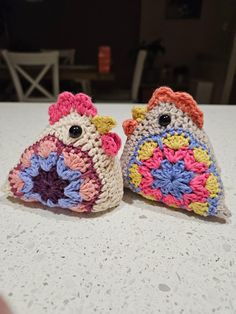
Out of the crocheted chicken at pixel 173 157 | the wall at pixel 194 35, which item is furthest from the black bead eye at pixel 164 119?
the wall at pixel 194 35

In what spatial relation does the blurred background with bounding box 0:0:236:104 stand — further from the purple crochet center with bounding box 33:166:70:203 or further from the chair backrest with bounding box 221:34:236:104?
the purple crochet center with bounding box 33:166:70:203

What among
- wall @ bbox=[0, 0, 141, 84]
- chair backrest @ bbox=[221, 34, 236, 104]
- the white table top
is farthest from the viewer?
wall @ bbox=[0, 0, 141, 84]

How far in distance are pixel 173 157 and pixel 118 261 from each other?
122mm

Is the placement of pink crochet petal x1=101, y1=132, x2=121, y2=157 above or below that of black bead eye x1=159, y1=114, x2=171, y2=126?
below

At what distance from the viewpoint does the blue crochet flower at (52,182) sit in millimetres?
294

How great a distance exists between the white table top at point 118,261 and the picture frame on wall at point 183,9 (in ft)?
11.1

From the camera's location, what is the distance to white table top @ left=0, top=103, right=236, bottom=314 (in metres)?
0.22

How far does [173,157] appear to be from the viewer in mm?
305

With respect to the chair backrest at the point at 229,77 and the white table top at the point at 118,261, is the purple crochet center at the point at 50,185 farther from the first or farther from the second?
the chair backrest at the point at 229,77

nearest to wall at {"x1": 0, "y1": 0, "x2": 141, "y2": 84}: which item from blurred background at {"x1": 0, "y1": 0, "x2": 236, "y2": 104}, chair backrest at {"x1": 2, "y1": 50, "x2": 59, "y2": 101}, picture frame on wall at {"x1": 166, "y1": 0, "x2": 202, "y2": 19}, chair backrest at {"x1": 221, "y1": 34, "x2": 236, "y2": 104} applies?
blurred background at {"x1": 0, "y1": 0, "x2": 236, "y2": 104}

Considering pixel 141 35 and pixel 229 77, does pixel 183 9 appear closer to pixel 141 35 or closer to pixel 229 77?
pixel 141 35

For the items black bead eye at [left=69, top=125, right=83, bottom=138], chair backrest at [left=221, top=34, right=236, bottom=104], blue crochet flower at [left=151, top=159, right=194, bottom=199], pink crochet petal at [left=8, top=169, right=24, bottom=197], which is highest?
black bead eye at [left=69, top=125, right=83, bottom=138]

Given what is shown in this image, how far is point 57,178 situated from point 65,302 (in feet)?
0.41

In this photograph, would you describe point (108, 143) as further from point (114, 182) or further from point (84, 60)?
point (84, 60)
